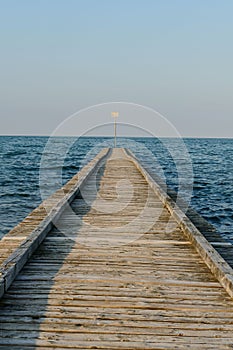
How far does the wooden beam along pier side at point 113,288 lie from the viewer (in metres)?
3.54

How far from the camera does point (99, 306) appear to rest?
404 cm

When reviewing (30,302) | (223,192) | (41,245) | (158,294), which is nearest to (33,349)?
(30,302)

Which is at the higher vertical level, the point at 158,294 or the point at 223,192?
the point at 158,294

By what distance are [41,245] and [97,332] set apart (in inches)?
97.8

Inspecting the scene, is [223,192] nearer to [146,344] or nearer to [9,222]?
[9,222]

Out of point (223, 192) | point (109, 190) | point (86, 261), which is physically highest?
point (86, 261)

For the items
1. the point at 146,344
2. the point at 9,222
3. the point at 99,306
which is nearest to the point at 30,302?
the point at 99,306

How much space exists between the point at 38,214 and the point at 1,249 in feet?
7.27

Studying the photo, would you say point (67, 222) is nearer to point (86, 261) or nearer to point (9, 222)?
point (86, 261)

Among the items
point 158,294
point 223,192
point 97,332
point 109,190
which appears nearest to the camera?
point 97,332

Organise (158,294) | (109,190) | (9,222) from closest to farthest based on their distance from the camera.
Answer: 1. (158,294)
2. (109,190)
3. (9,222)

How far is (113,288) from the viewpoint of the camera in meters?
4.48

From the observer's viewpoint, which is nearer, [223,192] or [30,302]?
[30,302]

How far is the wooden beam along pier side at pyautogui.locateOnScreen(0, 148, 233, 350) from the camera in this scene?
354cm
